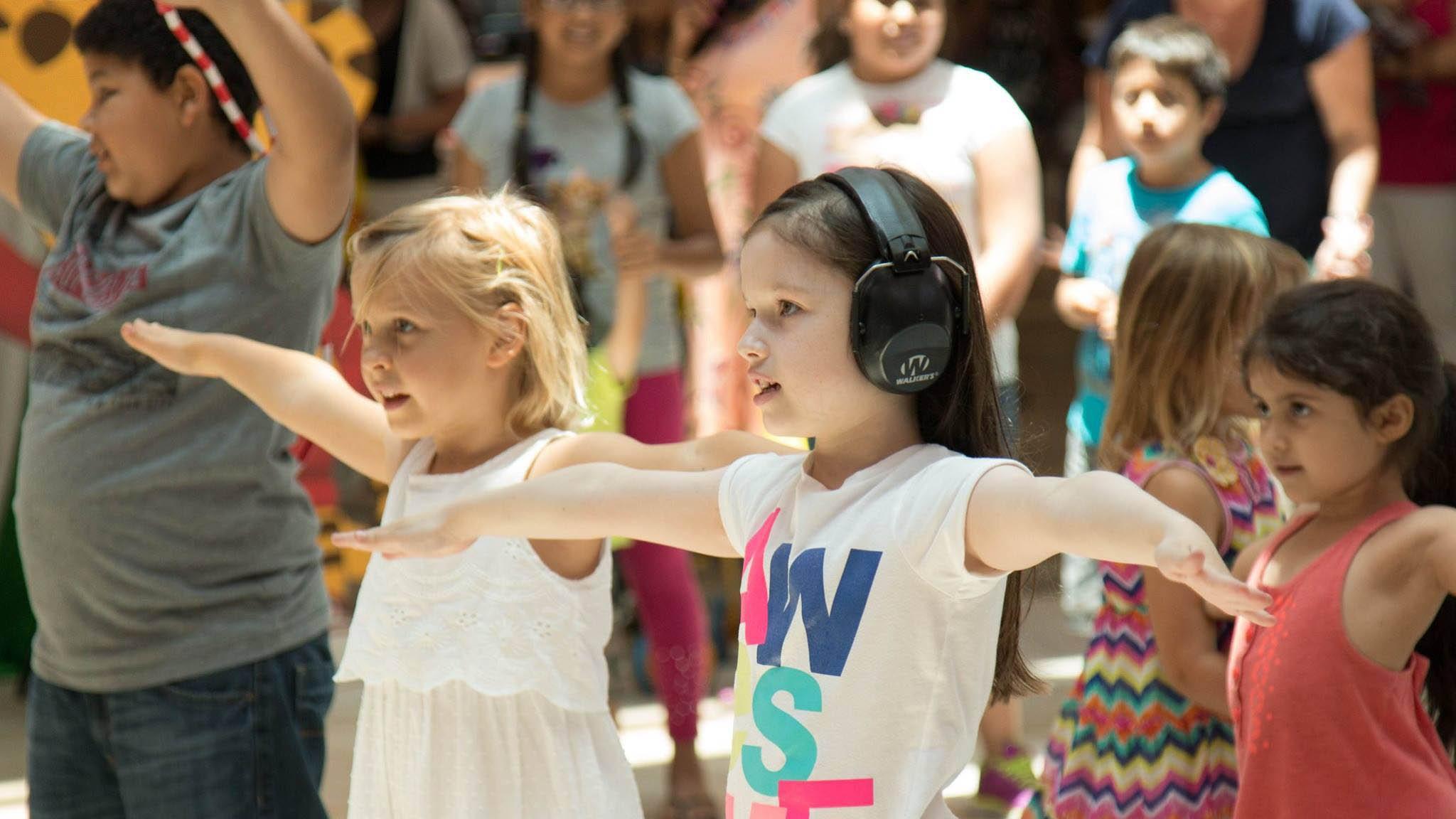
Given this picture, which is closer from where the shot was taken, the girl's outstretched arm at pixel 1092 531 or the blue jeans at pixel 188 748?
the girl's outstretched arm at pixel 1092 531

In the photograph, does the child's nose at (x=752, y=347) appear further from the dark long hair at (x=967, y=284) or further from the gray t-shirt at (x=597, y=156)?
the gray t-shirt at (x=597, y=156)

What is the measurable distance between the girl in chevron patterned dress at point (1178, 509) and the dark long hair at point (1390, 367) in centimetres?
23

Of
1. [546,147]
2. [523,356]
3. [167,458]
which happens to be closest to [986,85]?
[546,147]

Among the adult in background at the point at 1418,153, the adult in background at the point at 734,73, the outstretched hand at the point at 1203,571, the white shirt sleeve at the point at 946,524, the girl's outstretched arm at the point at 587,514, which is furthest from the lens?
the adult in background at the point at 1418,153

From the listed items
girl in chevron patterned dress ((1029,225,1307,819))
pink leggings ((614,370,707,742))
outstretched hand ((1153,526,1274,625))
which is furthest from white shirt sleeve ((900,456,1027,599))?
pink leggings ((614,370,707,742))

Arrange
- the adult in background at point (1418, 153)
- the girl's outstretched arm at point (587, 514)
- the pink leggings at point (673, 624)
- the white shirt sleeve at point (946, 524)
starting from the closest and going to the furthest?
the white shirt sleeve at point (946, 524), the girl's outstretched arm at point (587, 514), the pink leggings at point (673, 624), the adult in background at point (1418, 153)

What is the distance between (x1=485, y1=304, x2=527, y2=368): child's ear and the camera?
2.03 meters

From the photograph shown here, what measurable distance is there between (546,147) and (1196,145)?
1.36 m

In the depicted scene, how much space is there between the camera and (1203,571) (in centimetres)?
124

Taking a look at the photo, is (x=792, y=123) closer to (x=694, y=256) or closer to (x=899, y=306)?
(x=694, y=256)

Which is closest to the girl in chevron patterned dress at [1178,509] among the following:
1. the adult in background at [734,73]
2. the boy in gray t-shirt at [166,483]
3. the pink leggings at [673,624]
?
the boy in gray t-shirt at [166,483]

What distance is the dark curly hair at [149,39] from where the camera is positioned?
2.24m

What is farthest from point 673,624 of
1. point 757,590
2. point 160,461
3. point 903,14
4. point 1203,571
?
point 1203,571

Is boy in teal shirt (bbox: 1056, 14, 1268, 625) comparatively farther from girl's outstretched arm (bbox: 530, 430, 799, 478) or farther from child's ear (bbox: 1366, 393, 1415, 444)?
girl's outstretched arm (bbox: 530, 430, 799, 478)
